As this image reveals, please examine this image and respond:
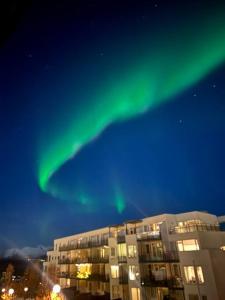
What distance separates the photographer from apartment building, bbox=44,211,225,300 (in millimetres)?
25406

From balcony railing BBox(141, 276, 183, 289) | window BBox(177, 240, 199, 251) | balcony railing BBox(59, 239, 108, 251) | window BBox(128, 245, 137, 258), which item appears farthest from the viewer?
balcony railing BBox(59, 239, 108, 251)

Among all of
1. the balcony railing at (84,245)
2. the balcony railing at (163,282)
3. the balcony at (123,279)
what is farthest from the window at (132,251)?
the balcony railing at (84,245)

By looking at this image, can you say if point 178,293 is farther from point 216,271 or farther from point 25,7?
point 25,7

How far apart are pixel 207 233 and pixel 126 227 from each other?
15.8 meters

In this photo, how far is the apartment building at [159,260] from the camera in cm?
2541

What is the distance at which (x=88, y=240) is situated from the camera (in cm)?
5269

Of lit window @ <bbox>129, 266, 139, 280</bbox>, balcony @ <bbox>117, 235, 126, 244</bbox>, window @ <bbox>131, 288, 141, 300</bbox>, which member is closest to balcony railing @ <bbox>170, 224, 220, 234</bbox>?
lit window @ <bbox>129, 266, 139, 280</bbox>

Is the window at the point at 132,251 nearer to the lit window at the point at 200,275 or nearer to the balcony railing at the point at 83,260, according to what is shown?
the balcony railing at the point at 83,260

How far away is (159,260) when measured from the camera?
107ft

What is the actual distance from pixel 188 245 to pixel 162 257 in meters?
4.75

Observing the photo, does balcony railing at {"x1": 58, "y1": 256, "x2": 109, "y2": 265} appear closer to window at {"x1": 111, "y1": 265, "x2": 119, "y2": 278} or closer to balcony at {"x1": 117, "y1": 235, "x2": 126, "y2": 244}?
window at {"x1": 111, "y1": 265, "x2": 119, "y2": 278}

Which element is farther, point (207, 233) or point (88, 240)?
point (88, 240)

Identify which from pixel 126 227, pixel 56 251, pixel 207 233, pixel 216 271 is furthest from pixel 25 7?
pixel 56 251

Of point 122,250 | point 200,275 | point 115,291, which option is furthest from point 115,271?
point 200,275
